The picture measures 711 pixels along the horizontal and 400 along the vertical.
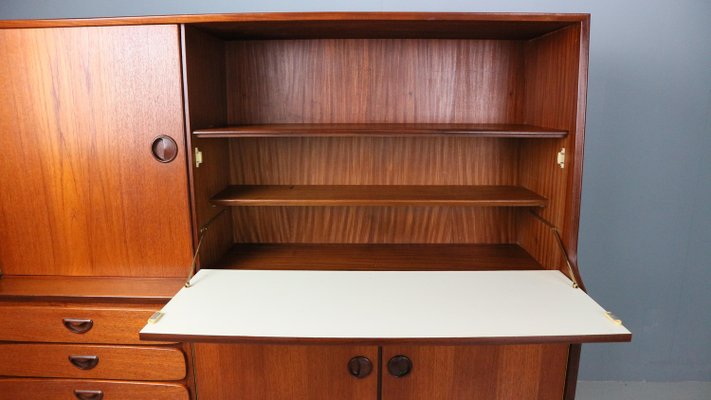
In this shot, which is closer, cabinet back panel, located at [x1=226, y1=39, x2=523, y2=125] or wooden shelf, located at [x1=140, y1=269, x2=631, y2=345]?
wooden shelf, located at [x1=140, y1=269, x2=631, y2=345]

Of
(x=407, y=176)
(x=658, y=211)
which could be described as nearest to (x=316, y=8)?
(x=407, y=176)

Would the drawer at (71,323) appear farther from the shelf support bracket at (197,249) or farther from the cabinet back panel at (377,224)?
the cabinet back panel at (377,224)

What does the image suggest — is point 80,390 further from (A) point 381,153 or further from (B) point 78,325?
(A) point 381,153

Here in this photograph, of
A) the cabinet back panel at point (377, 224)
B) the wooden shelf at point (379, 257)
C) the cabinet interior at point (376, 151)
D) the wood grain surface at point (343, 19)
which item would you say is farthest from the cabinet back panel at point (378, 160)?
the wood grain surface at point (343, 19)

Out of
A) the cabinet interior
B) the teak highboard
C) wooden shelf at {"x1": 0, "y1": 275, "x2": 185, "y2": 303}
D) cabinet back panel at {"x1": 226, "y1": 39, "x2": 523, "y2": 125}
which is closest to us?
the teak highboard

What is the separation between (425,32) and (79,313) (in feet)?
4.55

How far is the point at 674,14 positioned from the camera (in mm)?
1745

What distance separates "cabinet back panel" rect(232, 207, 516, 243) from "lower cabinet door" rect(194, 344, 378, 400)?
54 centimetres

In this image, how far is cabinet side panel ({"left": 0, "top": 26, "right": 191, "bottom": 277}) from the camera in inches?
51.2

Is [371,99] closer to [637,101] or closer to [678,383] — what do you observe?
[637,101]

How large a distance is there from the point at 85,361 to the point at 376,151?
1168mm

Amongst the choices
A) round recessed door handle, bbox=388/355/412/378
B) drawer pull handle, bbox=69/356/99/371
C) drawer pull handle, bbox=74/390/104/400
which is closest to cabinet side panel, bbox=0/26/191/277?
drawer pull handle, bbox=69/356/99/371

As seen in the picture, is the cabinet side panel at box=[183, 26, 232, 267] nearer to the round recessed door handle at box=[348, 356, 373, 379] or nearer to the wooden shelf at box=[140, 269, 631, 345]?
the wooden shelf at box=[140, 269, 631, 345]

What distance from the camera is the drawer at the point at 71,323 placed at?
135cm
